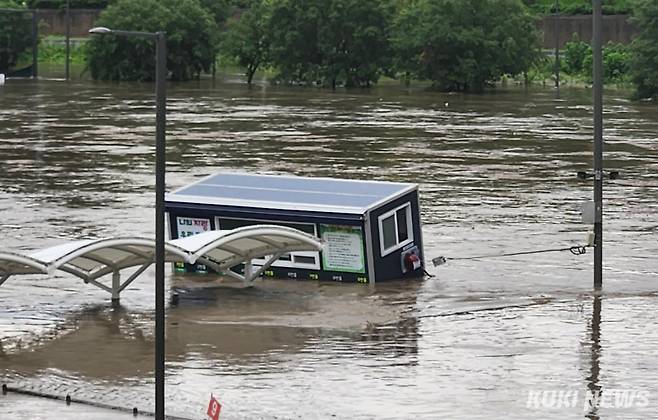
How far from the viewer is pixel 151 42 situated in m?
115

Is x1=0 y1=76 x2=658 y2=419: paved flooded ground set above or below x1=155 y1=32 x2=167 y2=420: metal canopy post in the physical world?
below

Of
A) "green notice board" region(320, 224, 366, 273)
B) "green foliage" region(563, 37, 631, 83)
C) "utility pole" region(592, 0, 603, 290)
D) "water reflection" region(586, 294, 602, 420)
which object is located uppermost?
"green foliage" region(563, 37, 631, 83)

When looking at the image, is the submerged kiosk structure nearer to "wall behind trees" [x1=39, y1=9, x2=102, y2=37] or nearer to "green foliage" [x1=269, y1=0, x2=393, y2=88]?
"green foliage" [x1=269, y1=0, x2=393, y2=88]

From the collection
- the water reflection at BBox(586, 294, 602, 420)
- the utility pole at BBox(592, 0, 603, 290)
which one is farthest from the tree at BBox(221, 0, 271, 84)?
the water reflection at BBox(586, 294, 602, 420)

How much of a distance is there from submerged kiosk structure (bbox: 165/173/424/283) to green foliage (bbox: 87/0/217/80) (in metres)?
81.1

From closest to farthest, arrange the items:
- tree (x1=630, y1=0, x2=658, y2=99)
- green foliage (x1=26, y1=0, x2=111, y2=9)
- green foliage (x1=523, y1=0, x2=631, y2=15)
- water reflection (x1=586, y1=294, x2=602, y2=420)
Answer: water reflection (x1=586, y1=294, x2=602, y2=420), tree (x1=630, y1=0, x2=658, y2=99), green foliage (x1=523, y1=0, x2=631, y2=15), green foliage (x1=26, y1=0, x2=111, y2=9)

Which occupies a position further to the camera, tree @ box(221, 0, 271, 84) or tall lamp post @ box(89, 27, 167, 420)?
tree @ box(221, 0, 271, 84)

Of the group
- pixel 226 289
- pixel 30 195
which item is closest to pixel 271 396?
pixel 226 289

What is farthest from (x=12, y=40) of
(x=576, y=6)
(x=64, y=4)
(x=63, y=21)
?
(x=576, y=6)

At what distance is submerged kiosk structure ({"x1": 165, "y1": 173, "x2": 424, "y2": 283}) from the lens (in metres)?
31.9

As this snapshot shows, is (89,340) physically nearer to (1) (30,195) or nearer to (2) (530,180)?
(1) (30,195)

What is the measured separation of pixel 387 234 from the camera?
106ft

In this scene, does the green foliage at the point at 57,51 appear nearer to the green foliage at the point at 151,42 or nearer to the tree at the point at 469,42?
the green foliage at the point at 151,42

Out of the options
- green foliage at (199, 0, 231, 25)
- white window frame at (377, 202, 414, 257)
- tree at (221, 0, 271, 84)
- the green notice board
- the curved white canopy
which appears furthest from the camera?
green foliage at (199, 0, 231, 25)
